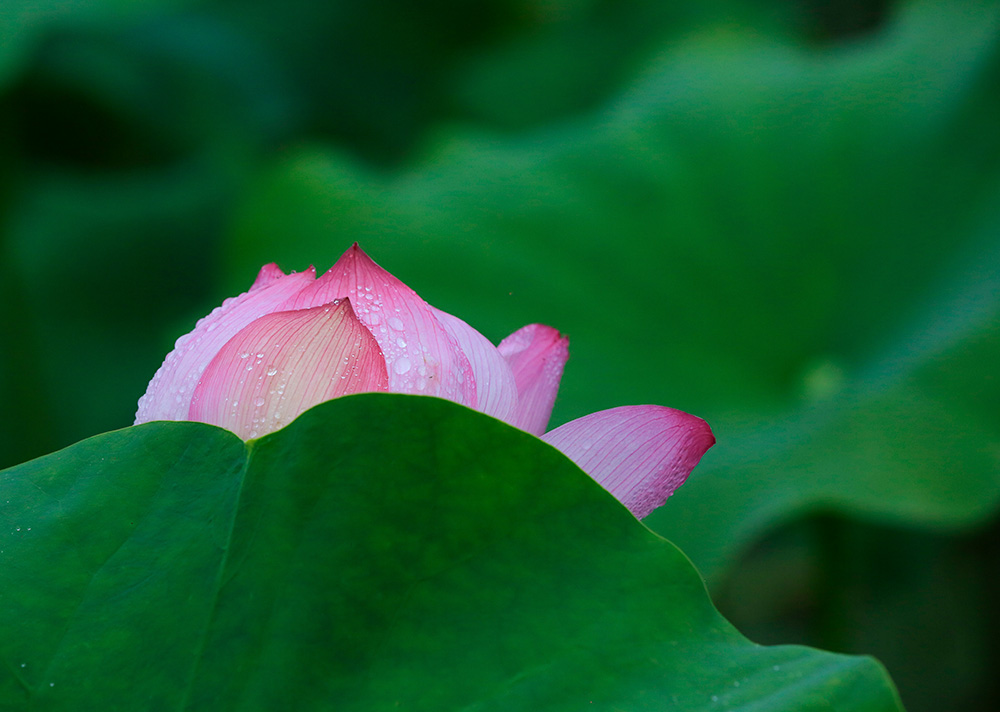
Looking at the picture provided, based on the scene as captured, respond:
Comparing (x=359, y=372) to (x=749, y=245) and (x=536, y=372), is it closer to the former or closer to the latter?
(x=536, y=372)

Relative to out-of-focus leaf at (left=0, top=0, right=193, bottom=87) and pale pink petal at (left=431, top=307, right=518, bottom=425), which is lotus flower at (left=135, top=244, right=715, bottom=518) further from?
out-of-focus leaf at (left=0, top=0, right=193, bottom=87)

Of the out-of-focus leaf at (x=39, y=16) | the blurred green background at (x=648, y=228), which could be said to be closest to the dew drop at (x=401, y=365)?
the blurred green background at (x=648, y=228)

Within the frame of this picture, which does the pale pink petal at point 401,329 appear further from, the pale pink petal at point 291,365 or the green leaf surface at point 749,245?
the green leaf surface at point 749,245

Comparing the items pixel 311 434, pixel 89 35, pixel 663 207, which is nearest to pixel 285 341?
pixel 311 434

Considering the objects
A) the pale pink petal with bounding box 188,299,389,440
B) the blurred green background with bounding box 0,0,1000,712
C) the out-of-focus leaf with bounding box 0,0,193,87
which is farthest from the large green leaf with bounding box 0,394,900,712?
the out-of-focus leaf with bounding box 0,0,193,87

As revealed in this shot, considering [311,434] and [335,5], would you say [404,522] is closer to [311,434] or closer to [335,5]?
[311,434]

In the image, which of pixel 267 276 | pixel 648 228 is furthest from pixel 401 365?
pixel 648 228

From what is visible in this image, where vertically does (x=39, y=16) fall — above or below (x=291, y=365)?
above
